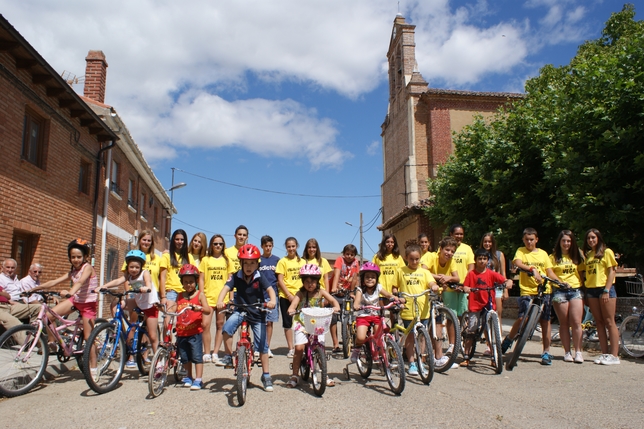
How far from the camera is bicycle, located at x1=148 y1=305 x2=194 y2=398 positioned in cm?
557

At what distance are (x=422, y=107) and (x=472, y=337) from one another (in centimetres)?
2580

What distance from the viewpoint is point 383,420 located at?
4586 millimetres

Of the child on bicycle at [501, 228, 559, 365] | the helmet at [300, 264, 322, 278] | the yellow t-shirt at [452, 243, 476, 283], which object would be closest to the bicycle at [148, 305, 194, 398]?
the helmet at [300, 264, 322, 278]

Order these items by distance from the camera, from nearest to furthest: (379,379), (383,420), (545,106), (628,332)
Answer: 1. (383,420)
2. (379,379)
3. (628,332)
4. (545,106)

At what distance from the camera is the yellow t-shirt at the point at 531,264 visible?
7.81 m

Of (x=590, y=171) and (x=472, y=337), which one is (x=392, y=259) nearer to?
(x=472, y=337)

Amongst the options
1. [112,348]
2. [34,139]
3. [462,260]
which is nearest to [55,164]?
[34,139]

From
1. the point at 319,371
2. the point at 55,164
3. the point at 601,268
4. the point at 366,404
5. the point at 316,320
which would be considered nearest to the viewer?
the point at 366,404

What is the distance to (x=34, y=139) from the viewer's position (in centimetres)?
1188

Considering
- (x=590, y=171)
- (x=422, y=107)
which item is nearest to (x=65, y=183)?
(x=590, y=171)

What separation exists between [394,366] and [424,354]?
25.2 inches

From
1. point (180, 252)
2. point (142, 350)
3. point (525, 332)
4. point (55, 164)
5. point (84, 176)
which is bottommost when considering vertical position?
point (142, 350)

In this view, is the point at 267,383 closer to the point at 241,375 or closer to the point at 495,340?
the point at 241,375

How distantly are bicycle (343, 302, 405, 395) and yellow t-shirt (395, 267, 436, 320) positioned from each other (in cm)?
46
